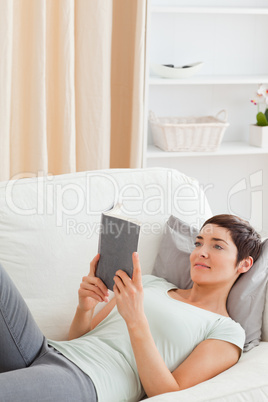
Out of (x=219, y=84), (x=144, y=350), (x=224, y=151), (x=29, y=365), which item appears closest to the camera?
(x=144, y=350)

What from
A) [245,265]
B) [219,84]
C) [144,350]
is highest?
[219,84]

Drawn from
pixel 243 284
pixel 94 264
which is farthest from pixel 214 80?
pixel 94 264

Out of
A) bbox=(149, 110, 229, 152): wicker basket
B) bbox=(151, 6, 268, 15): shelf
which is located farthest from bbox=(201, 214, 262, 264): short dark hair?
bbox=(151, 6, 268, 15): shelf

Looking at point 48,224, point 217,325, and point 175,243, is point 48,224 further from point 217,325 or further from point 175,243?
point 217,325

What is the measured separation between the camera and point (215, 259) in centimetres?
174

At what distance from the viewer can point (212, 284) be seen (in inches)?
68.6

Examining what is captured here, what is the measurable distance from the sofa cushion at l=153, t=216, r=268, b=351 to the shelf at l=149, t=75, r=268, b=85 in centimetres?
125

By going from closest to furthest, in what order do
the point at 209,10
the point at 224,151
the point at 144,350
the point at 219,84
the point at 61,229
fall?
the point at 144,350, the point at 61,229, the point at 209,10, the point at 224,151, the point at 219,84

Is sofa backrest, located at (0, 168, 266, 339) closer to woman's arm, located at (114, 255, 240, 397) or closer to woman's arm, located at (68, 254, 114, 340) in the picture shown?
woman's arm, located at (68, 254, 114, 340)

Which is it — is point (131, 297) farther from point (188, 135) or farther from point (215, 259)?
point (188, 135)

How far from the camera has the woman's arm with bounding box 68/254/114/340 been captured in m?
1.60

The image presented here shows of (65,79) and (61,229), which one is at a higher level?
(65,79)

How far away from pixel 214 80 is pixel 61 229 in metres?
1.53

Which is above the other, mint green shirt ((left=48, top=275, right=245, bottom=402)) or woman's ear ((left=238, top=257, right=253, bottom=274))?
woman's ear ((left=238, top=257, right=253, bottom=274))
